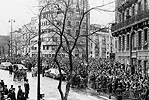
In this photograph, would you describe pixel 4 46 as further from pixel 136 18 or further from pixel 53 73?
pixel 136 18

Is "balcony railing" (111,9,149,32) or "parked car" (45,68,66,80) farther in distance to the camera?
"parked car" (45,68,66,80)

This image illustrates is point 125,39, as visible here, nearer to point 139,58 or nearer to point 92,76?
point 139,58

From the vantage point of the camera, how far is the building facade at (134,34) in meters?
31.8

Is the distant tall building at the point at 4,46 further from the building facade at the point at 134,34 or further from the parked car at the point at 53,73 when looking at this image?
the parked car at the point at 53,73

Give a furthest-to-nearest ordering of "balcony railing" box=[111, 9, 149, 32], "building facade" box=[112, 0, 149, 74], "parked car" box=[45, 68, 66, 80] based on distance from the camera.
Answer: "parked car" box=[45, 68, 66, 80]
"building facade" box=[112, 0, 149, 74]
"balcony railing" box=[111, 9, 149, 32]

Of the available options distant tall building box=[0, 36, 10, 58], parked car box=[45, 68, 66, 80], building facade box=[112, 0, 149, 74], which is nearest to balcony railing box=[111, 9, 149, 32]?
building facade box=[112, 0, 149, 74]

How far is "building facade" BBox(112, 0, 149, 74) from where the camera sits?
104 ft

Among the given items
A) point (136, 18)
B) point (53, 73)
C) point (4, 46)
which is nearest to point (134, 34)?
point (136, 18)

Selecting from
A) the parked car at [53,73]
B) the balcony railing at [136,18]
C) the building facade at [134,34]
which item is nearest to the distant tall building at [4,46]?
the building facade at [134,34]

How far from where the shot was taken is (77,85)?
2586cm

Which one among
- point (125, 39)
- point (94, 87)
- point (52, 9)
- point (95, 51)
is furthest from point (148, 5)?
point (95, 51)

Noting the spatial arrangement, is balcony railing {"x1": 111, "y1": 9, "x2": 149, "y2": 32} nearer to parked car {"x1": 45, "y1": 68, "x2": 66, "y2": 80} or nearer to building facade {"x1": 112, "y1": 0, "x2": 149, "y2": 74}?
building facade {"x1": 112, "y1": 0, "x2": 149, "y2": 74}

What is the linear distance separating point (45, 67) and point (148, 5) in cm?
1535

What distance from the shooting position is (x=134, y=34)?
36938 millimetres
